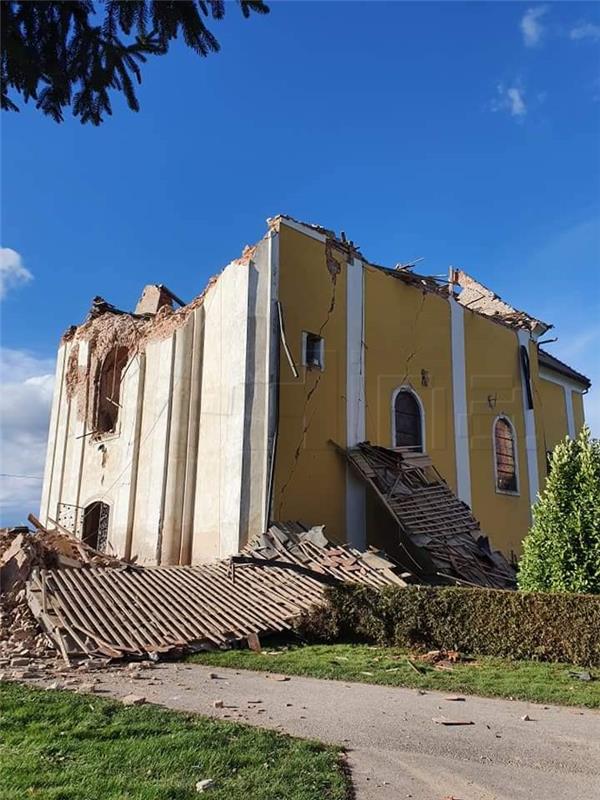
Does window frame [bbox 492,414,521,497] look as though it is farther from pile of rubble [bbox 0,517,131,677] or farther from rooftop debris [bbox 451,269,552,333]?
pile of rubble [bbox 0,517,131,677]

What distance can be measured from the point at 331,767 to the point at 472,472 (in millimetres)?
16613

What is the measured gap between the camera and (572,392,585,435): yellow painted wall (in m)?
28.7

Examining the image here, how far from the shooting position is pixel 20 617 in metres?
10.0

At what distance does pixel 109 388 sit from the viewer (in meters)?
22.2

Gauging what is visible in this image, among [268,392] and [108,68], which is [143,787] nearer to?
[108,68]

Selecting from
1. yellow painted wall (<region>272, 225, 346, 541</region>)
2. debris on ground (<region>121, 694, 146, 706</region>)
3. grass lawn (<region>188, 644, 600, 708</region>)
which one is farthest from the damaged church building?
debris on ground (<region>121, 694, 146, 706</region>)

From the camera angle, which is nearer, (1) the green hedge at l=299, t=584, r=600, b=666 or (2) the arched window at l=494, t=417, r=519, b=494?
(1) the green hedge at l=299, t=584, r=600, b=666

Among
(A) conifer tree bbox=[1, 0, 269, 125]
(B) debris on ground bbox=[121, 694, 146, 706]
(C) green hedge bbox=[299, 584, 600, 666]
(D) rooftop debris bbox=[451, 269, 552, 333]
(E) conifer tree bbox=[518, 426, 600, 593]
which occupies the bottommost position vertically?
(B) debris on ground bbox=[121, 694, 146, 706]

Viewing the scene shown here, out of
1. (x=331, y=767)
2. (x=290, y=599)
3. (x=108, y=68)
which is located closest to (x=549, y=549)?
(x=290, y=599)

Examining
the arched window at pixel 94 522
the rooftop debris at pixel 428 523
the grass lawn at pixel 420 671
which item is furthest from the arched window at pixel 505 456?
the grass lawn at pixel 420 671

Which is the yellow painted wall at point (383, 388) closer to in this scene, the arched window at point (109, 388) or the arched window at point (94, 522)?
the arched window at point (94, 522)

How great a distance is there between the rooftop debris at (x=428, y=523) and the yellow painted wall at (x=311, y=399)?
0.85 meters

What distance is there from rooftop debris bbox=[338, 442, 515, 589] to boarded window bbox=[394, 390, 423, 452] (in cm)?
95

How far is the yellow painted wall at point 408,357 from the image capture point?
18.0 m
